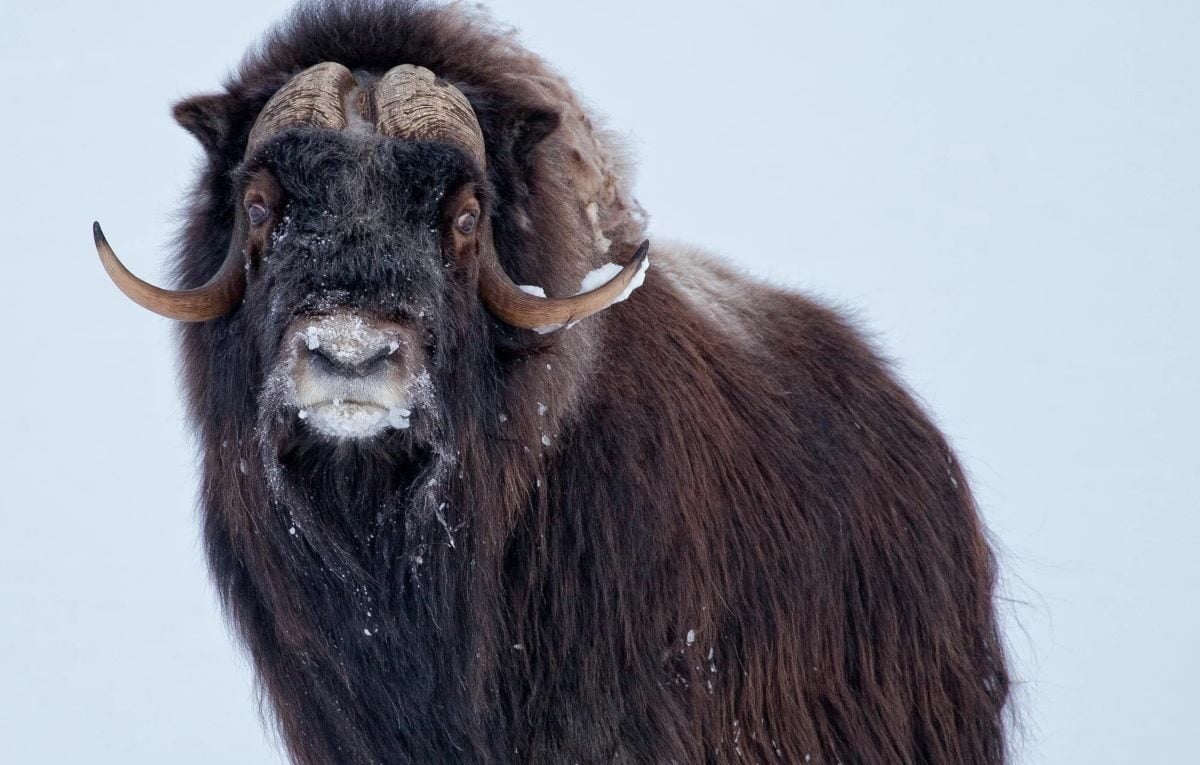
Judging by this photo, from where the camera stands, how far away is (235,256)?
11.4 ft

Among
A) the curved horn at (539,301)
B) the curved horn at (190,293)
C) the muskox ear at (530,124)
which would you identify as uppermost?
the muskox ear at (530,124)

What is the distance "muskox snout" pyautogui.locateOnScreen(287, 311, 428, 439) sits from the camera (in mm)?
3020

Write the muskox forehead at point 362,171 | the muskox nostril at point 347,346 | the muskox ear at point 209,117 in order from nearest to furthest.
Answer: the muskox nostril at point 347,346, the muskox forehead at point 362,171, the muskox ear at point 209,117

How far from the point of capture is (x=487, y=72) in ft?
12.4

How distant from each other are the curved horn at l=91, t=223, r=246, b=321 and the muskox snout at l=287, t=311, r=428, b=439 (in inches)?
15.9

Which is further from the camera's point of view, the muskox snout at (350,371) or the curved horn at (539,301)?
the curved horn at (539,301)

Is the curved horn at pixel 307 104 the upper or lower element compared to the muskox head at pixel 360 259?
upper

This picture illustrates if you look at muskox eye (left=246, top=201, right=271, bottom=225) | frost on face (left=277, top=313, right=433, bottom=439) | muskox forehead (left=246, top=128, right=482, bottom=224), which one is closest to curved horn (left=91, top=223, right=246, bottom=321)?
muskox eye (left=246, top=201, right=271, bottom=225)

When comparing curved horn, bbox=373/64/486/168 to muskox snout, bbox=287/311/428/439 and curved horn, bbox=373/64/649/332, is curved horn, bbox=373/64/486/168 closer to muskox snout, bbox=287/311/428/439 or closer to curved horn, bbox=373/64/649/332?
curved horn, bbox=373/64/649/332

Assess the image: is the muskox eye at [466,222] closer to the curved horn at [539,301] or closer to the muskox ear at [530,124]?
the curved horn at [539,301]

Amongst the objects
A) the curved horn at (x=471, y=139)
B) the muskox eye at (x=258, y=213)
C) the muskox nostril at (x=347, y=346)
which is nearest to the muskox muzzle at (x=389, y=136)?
the curved horn at (x=471, y=139)

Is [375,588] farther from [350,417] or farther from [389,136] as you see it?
[389,136]

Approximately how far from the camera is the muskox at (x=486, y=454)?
3.29 meters

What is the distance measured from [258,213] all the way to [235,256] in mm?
168
